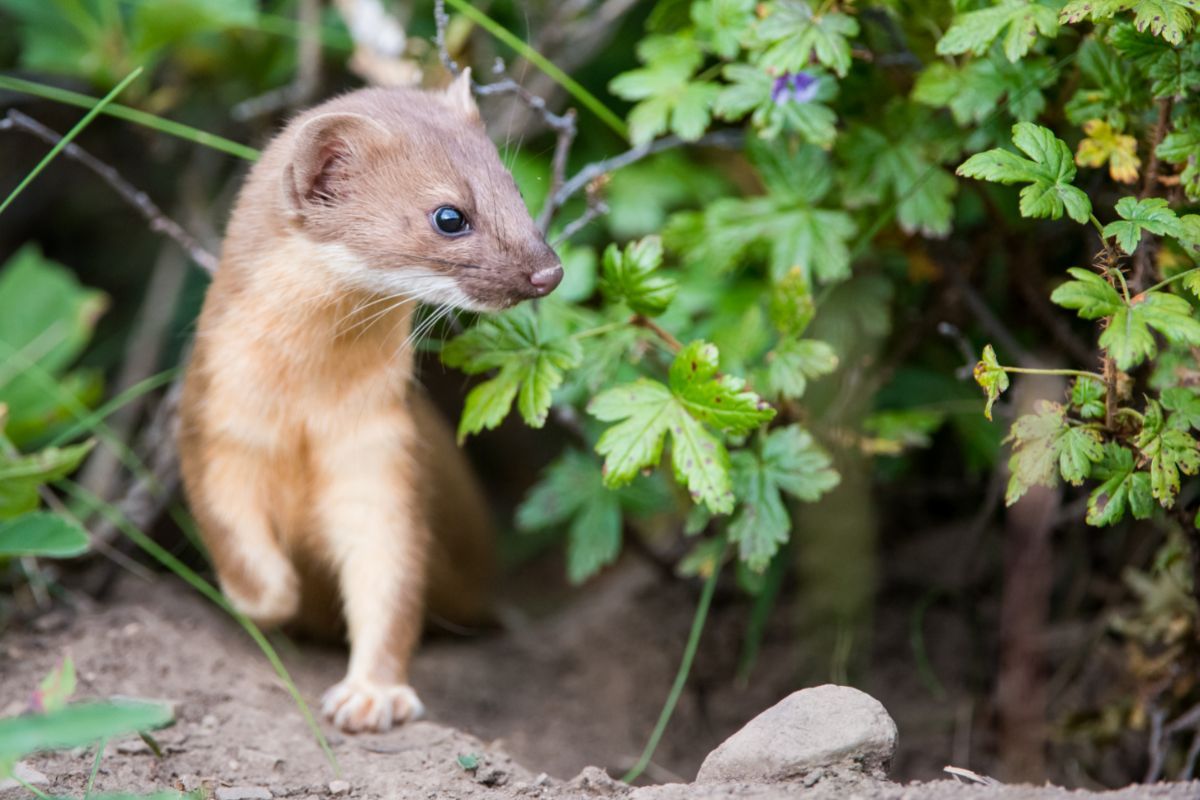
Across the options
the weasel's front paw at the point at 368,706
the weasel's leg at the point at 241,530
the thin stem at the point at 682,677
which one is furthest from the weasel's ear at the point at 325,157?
the thin stem at the point at 682,677

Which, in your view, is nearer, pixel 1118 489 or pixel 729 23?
pixel 1118 489

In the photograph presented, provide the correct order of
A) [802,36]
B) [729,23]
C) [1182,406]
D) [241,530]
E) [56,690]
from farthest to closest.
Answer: [241,530] < [729,23] < [802,36] < [1182,406] < [56,690]

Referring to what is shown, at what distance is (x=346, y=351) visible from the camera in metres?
3.16

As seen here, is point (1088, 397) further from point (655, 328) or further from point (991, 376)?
point (655, 328)

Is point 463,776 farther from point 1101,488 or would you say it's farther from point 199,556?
point 199,556

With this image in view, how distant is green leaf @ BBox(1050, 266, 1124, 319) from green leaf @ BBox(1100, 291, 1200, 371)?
0.03 meters

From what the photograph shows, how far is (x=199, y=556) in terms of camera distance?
4.43 m

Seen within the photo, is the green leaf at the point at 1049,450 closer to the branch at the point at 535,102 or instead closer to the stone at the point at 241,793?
the branch at the point at 535,102

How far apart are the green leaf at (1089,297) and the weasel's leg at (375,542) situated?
189 centimetres

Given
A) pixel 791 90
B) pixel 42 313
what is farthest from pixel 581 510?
pixel 42 313

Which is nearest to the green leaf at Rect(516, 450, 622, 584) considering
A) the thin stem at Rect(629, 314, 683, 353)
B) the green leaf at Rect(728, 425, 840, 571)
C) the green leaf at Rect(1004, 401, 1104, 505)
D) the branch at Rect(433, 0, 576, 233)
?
the green leaf at Rect(728, 425, 840, 571)

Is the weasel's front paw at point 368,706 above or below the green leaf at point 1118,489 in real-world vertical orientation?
below

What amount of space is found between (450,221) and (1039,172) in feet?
4.51

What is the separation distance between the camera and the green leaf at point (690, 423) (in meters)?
2.73
